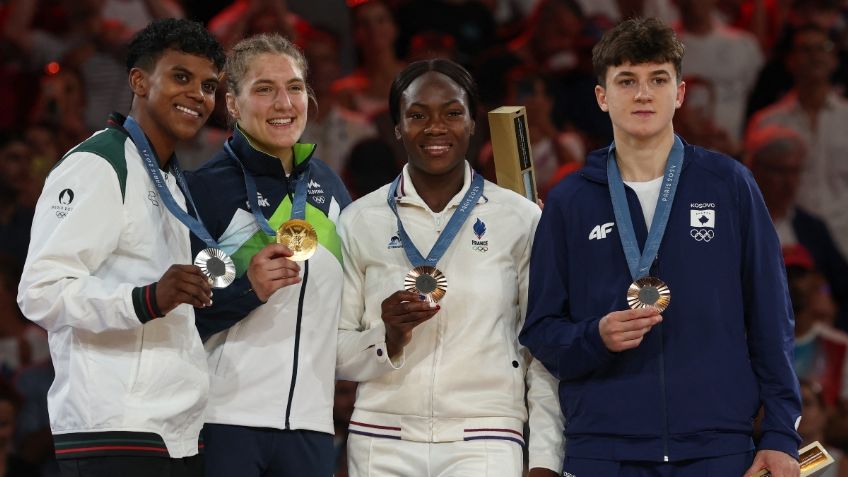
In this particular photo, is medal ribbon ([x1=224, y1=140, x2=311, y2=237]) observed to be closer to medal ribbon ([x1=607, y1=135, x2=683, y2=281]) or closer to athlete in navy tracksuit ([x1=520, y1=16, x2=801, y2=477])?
athlete in navy tracksuit ([x1=520, y1=16, x2=801, y2=477])

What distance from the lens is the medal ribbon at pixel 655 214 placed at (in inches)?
119

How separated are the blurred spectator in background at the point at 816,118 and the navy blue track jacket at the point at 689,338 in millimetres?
4730

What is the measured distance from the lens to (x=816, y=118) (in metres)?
7.59

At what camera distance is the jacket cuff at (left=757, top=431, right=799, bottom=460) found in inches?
115

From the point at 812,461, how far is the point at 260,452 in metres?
1.57

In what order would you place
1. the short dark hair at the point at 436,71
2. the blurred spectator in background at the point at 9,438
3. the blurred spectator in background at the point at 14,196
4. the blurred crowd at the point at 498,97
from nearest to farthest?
the short dark hair at the point at 436,71
the blurred spectator in background at the point at 9,438
the blurred spectator in background at the point at 14,196
the blurred crowd at the point at 498,97

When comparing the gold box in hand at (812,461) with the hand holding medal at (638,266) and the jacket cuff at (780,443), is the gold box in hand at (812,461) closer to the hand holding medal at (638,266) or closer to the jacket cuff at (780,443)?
the jacket cuff at (780,443)

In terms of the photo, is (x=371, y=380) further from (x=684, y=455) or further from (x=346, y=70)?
(x=346, y=70)

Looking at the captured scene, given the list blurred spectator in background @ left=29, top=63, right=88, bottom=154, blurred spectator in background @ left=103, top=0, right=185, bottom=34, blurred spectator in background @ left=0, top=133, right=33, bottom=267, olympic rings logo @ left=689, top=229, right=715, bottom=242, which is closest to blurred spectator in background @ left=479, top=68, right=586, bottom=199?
blurred spectator in background @ left=103, top=0, right=185, bottom=34

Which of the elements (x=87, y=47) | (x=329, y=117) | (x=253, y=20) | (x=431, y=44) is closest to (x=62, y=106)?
(x=87, y=47)

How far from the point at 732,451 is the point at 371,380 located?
1.10 metres

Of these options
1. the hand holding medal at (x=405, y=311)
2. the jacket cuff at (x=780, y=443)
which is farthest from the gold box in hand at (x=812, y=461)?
the hand holding medal at (x=405, y=311)

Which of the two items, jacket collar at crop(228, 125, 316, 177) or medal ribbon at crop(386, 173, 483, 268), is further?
jacket collar at crop(228, 125, 316, 177)

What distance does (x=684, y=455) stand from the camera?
292 cm
